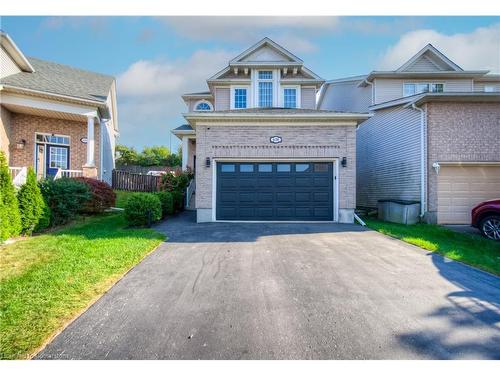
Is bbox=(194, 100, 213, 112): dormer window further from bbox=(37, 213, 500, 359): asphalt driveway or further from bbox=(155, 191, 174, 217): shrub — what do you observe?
bbox=(37, 213, 500, 359): asphalt driveway

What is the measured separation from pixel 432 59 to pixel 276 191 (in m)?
13.0

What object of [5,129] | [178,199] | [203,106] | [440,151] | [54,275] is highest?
[203,106]

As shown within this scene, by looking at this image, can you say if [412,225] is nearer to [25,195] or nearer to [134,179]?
[25,195]

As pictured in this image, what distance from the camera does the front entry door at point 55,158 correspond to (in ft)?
42.1

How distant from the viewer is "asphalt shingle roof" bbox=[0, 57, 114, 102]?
11.5 metres

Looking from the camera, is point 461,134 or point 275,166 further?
point 275,166

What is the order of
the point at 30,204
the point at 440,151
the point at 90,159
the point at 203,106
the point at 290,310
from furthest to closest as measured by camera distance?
the point at 203,106 < the point at 90,159 < the point at 440,151 < the point at 30,204 < the point at 290,310

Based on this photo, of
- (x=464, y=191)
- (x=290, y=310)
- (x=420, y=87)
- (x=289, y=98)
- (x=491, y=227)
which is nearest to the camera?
(x=290, y=310)

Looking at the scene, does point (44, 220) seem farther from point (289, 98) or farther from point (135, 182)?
point (289, 98)

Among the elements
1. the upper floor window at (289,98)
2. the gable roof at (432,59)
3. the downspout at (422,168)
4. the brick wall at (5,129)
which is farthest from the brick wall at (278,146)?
the brick wall at (5,129)

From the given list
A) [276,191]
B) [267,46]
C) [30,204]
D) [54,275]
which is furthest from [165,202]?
[267,46]

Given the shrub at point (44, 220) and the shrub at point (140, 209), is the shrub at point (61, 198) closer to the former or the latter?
the shrub at point (44, 220)

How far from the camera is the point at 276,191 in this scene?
10.0m
